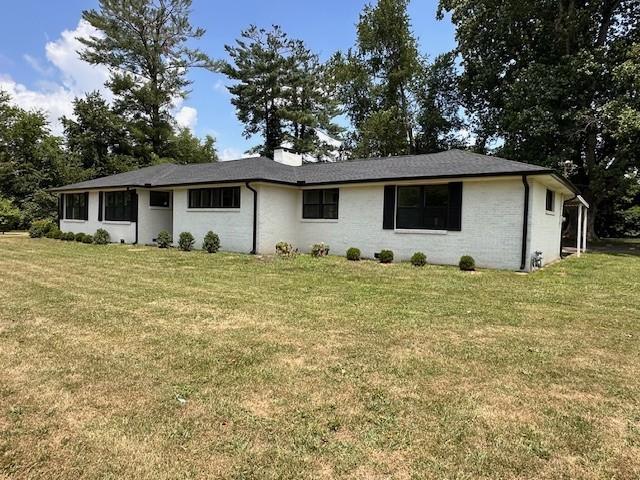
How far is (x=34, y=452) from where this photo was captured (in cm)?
259

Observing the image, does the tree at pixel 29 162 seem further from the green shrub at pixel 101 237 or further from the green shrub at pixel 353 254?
the green shrub at pixel 353 254

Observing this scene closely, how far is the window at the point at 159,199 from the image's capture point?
19719mm

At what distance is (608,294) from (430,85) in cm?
2521

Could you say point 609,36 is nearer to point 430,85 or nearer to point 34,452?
point 430,85

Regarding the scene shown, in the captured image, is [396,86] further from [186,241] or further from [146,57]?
[186,241]

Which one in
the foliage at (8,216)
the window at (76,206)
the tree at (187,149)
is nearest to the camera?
the window at (76,206)

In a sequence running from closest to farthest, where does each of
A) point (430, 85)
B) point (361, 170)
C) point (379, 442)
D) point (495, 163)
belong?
point (379, 442), point (495, 163), point (361, 170), point (430, 85)

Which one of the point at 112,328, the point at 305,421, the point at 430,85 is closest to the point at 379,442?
the point at 305,421

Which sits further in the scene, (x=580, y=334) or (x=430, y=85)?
(x=430, y=85)

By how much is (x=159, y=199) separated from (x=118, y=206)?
2072mm

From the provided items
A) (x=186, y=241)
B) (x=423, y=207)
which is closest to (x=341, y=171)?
(x=423, y=207)

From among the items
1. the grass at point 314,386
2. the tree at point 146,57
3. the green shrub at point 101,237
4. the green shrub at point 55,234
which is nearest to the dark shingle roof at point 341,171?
the green shrub at point 101,237

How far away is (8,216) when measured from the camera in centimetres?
2714

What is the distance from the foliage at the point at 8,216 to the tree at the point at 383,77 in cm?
2379
